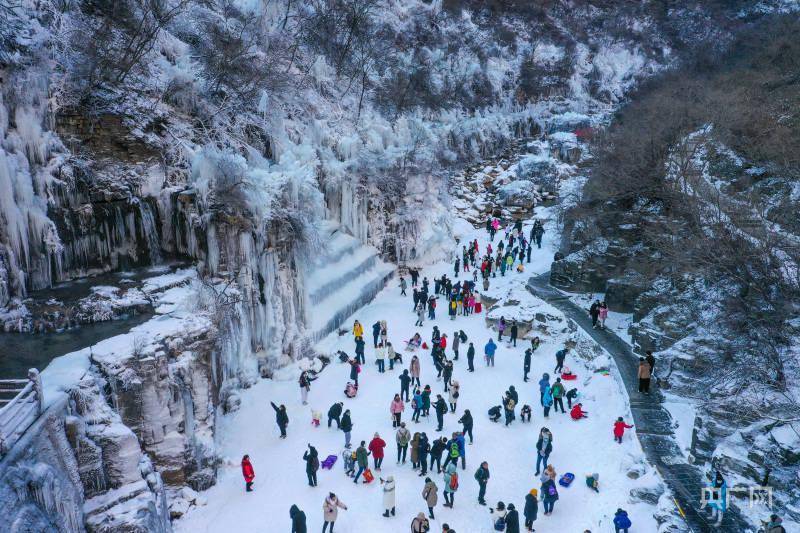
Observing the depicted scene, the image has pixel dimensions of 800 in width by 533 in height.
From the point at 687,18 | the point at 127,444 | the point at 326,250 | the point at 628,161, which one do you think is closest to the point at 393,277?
the point at 326,250

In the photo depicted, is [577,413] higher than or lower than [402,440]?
lower

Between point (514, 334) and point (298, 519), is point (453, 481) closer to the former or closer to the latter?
point (298, 519)

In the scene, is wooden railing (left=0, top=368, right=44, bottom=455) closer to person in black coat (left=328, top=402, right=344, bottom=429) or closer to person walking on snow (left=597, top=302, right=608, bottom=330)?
person in black coat (left=328, top=402, right=344, bottom=429)

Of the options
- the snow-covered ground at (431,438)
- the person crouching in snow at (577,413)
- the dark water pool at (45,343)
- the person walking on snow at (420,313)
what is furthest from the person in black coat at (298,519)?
the person walking on snow at (420,313)

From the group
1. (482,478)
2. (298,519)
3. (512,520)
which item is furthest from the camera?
(482,478)

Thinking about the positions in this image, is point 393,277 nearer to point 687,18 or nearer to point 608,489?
point 608,489

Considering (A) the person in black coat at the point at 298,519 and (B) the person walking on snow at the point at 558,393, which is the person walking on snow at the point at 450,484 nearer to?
(A) the person in black coat at the point at 298,519

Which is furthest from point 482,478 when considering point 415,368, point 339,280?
point 339,280
